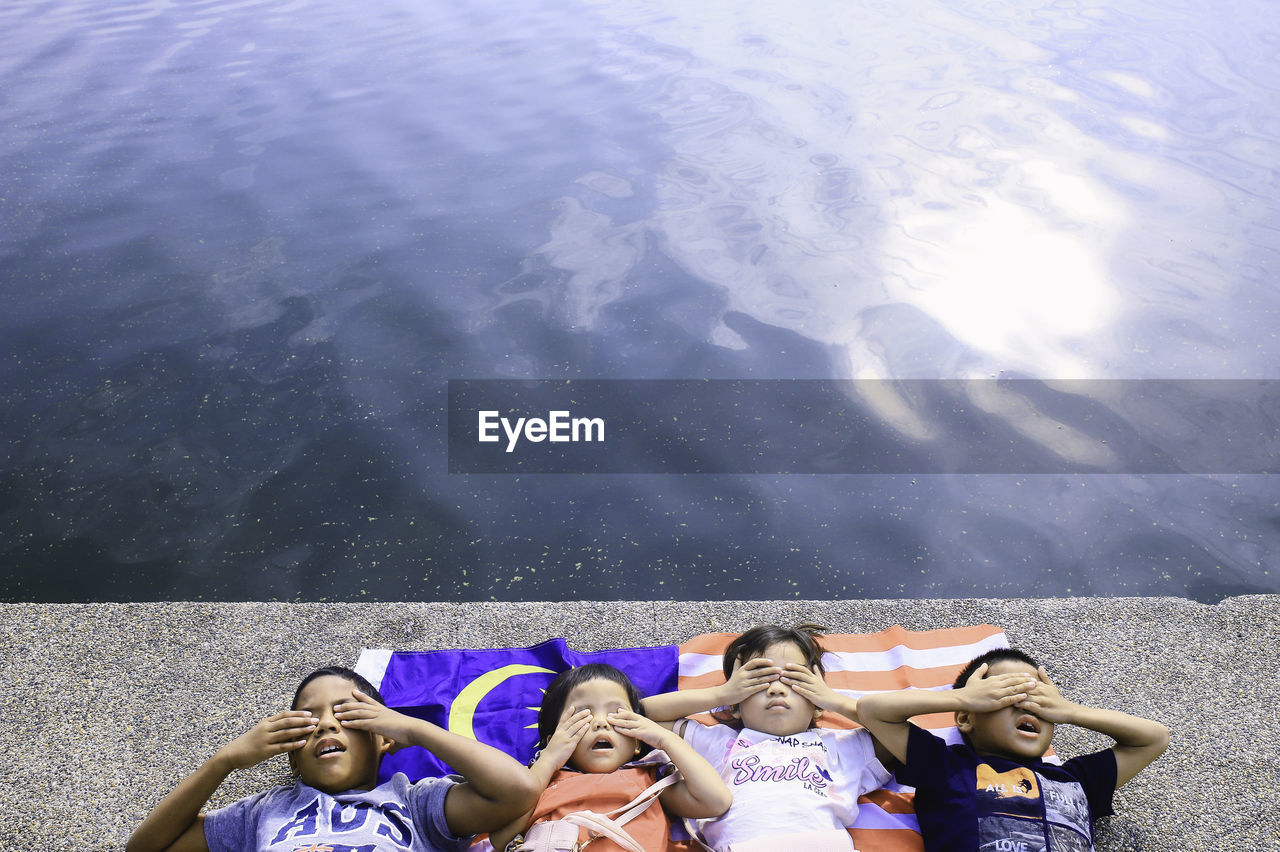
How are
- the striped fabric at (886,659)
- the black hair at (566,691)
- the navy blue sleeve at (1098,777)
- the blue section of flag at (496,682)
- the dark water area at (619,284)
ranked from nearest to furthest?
the navy blue sleeve at (1098,777) < the black hair at (566,691) < the blue section of flag at (496,682) < the striped fabric at (886,659) < the dark water area at (619,284)

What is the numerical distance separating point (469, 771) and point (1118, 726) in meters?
1.53

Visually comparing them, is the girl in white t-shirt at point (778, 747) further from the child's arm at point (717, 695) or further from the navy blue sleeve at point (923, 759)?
the navy blue sleeve at point (923, 759)

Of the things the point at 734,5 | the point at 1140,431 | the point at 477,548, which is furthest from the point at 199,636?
the point at 734,5

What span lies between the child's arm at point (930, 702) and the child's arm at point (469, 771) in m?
0.86

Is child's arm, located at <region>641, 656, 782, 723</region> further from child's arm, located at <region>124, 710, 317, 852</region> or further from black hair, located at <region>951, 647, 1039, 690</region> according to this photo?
child's arm, located at <region>124, 710, 317, 852</region>

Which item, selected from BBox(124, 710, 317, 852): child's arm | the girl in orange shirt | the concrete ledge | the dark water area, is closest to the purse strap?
the girl in orange shirt

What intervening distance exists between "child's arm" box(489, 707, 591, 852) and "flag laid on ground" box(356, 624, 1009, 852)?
1.13ft

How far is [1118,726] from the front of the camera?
2.37 metres

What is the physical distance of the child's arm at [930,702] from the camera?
2.29 meters

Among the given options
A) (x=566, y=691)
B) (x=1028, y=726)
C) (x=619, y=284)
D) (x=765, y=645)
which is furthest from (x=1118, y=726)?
(x=619, y=284)

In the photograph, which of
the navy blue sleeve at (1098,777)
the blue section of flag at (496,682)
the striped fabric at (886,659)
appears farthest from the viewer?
the striped fabric at (886,659)

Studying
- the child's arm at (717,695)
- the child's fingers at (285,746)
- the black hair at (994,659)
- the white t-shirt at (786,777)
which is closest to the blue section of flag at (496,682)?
the child's arm at (717,695)

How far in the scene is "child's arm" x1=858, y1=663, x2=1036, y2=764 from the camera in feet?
7.52

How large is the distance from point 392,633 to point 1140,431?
335 cm
